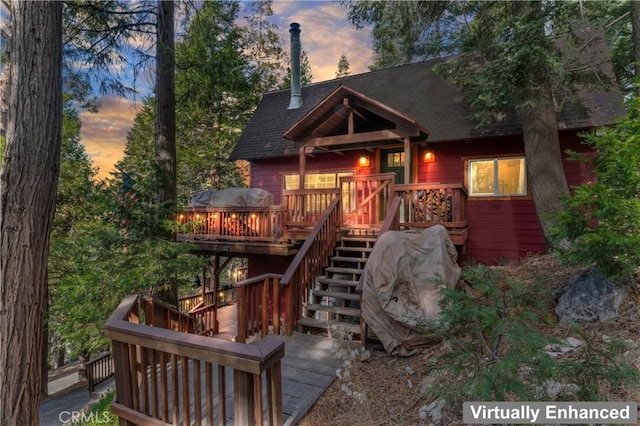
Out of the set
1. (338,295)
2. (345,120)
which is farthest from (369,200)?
(345,120)

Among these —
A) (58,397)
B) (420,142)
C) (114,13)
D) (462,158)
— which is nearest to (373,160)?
(420,142)

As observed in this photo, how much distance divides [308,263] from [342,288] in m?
0.84

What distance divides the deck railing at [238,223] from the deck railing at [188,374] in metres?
4.70

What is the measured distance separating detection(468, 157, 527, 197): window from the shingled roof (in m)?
0.74

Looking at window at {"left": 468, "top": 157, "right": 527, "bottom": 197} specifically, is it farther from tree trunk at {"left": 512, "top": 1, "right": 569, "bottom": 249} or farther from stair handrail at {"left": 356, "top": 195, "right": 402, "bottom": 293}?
stair handrail at {"left": 356, "top": 195, "right": 402, "bottom": 293}

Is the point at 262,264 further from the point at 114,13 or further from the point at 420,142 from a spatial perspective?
the point at 114,13

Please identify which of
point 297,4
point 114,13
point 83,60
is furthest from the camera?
point 297,4

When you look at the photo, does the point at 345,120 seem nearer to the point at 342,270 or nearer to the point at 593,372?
the point at 342,270

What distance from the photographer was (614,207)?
10.6ft

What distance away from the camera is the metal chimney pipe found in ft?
36.9

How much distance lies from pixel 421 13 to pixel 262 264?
7.62 m

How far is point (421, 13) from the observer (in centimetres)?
697

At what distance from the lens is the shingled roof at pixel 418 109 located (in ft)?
22.5

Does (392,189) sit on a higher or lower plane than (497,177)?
lower
